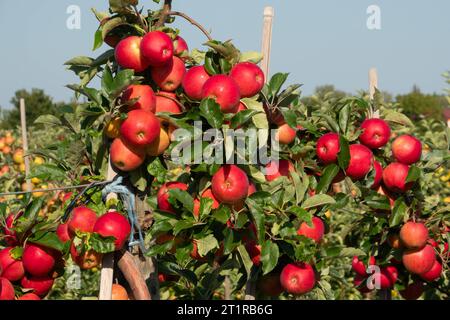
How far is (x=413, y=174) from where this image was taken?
243cm

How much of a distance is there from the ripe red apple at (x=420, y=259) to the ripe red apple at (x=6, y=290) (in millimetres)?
1608

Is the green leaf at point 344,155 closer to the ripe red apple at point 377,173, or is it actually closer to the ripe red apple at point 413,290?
the ripe red apple at point 377,173

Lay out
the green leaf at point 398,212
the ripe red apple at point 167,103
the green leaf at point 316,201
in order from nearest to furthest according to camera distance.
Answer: the ripe red apple at point 167,103
the green leaf at point 316,201
the green leaf at point 398,212

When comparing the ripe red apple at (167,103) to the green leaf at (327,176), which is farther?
the green leaf at (327,176)

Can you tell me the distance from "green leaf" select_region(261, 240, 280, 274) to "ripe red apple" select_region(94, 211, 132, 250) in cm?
43

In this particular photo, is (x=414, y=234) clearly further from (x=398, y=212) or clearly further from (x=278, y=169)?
(x=278, y=169)

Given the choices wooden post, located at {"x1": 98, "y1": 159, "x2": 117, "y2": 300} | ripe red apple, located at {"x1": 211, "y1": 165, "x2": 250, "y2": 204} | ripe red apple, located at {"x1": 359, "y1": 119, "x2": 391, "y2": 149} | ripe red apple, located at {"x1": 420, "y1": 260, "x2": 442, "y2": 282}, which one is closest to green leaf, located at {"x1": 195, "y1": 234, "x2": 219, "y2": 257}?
ripe red apple, located at {"x1": 211, "y1": 165, "x2": 250, "y2": 204}

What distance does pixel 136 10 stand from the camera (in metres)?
1.99

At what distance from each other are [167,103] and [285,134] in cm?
48

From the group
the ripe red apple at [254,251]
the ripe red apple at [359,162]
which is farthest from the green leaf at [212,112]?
the ripe red apple at [359,162]

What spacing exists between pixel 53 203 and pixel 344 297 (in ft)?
7.53

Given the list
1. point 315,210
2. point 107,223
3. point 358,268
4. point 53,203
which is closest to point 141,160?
point 107,223

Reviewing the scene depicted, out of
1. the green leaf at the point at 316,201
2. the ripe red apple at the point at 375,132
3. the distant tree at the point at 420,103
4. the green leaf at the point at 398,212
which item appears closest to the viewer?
the green leaf at the point at 316,201

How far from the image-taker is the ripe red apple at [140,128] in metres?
1.83
